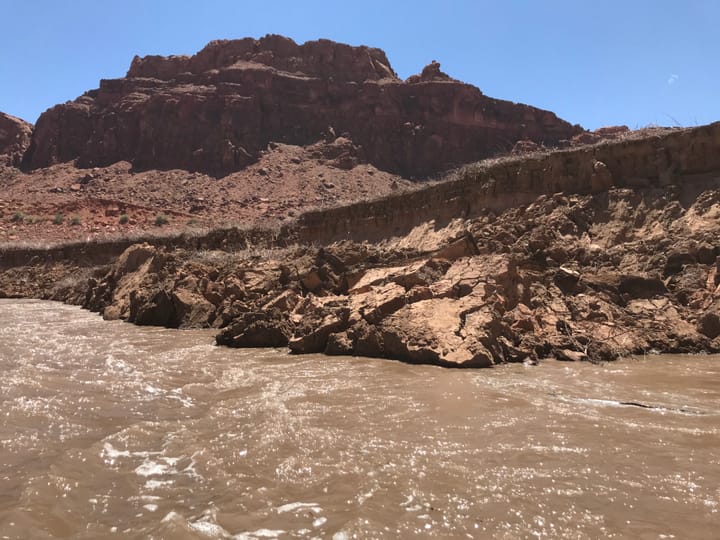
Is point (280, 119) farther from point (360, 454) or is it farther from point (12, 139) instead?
point (360, 454)

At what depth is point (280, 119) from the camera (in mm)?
51531

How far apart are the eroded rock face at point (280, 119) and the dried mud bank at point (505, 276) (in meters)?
34.0

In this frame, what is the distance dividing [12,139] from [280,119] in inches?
1229

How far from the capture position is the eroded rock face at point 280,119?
162 ft

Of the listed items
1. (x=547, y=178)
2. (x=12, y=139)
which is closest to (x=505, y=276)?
(x=547, y=178)

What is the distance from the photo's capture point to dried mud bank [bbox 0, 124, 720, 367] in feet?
24.2

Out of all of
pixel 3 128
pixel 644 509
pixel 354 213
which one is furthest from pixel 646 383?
pixel 3 128

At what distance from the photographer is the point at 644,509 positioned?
261cm

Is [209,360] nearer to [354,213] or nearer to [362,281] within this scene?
[362,281]

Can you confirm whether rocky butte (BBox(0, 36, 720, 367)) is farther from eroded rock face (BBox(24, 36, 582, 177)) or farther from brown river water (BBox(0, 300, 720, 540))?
eroded rock face (BBox(24, 36, 582, 177))

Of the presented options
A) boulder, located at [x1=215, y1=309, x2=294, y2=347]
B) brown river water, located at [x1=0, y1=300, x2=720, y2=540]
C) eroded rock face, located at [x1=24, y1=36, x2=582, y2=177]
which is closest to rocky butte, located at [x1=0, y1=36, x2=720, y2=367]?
boulder, located at [x1=215, y1=309, x2=294, y2=347]

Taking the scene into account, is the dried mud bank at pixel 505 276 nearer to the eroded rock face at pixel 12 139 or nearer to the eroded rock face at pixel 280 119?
the eroded rock face at pixel 280 119

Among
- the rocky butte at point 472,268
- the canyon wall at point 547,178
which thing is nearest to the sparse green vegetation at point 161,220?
the rocky butte at point 472,268

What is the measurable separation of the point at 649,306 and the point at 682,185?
4959mm
